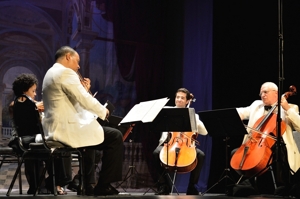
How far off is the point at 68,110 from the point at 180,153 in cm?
191

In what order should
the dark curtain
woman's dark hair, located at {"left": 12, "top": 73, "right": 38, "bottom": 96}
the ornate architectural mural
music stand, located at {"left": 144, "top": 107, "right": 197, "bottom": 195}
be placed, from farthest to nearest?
the dark curtain, the ornate architectural mural, music stand, located at {"left": 144, "top": 107, "right": 197, "bottom": 195}, woman's dark hair, located at {"left": 12, "top": 73, "right": 38, "bottom": 96}

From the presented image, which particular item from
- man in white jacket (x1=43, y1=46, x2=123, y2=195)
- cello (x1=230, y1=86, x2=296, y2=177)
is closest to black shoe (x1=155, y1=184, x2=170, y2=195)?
cello (x1=230, y1=86, x2=296, y2=177)

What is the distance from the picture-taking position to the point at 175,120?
501 cm

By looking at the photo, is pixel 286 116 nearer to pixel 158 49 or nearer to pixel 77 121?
pixel 77 121

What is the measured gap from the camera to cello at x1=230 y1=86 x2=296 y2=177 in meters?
4.54

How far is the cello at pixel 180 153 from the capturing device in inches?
207

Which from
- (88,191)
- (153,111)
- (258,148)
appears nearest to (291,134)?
(258,148)

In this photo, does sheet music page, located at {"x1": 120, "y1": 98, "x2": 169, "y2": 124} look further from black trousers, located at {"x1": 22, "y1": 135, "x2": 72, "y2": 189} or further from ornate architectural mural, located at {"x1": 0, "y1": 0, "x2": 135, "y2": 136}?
ornate architectural mural, located at {"x1": 0, "y1": 0, "x2": 135, "y2": 136}

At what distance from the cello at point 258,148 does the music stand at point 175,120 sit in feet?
1.98

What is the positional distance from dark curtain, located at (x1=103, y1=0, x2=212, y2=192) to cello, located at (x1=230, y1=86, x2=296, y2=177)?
2.27 m

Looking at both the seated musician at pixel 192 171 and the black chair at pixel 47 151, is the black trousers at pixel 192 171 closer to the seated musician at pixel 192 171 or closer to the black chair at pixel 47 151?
the seated musician at pixel 192 171

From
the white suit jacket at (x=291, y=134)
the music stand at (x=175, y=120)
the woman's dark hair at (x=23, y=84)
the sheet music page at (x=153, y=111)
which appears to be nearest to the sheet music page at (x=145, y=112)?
the sheet music page at (x=153, y=111)

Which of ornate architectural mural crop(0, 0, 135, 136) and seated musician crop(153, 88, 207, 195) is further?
ornate architectural mural crop(0, 0, 135, 136)

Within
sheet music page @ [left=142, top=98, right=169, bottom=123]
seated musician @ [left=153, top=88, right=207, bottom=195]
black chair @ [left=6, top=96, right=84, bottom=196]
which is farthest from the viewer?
seated musician @ [left=153, top=88, right=207, bottom=195]
